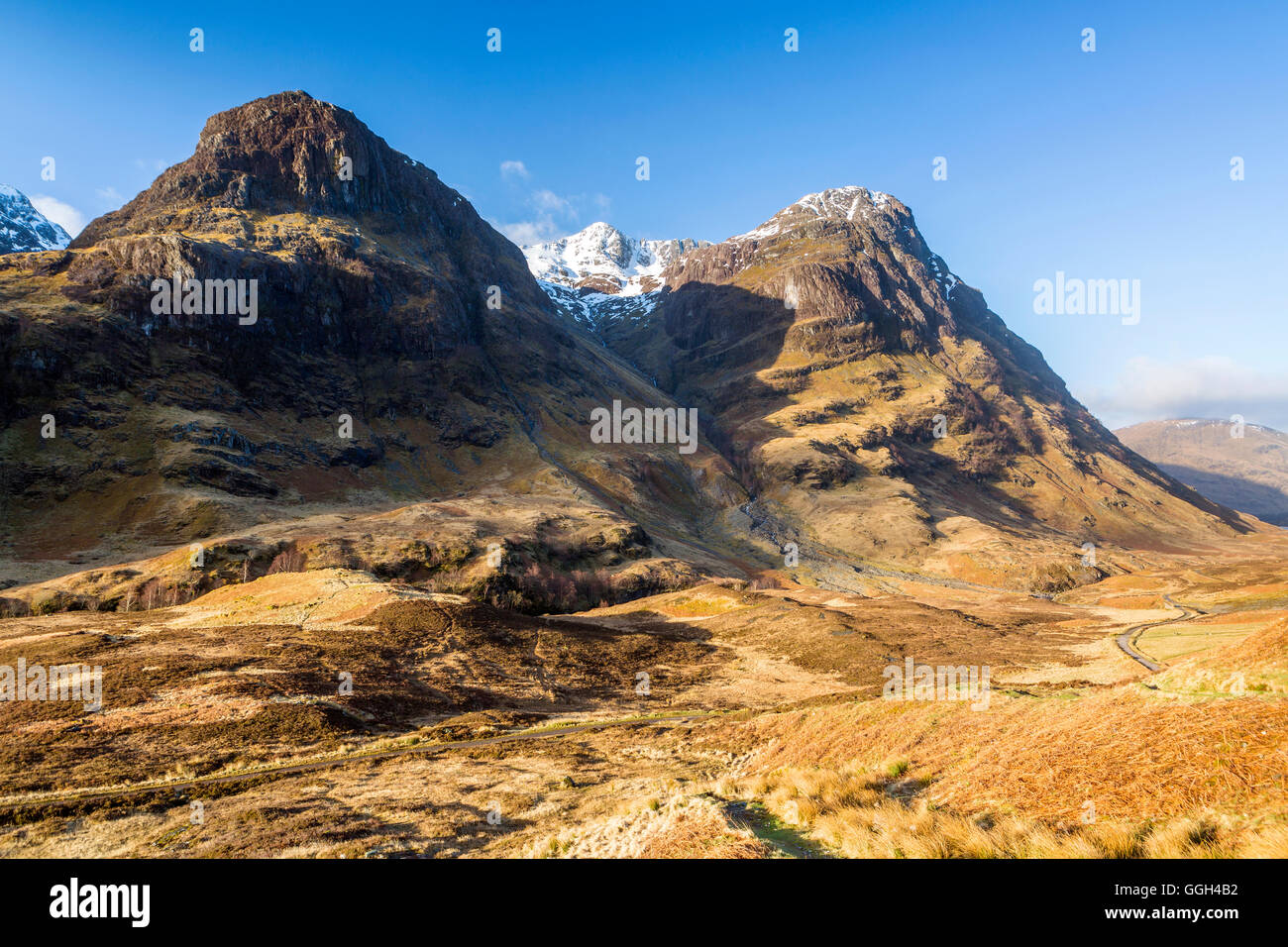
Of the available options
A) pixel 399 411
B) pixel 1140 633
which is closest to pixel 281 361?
pixel 399 411

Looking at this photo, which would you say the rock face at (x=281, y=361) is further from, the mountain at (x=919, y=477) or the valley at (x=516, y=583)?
the mountain at (x=919, y=477)

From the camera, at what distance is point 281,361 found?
414ft

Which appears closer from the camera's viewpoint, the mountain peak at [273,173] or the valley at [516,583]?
the valley at [516,583]

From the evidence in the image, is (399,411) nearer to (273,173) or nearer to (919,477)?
(273,173)

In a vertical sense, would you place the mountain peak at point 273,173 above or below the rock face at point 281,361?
above

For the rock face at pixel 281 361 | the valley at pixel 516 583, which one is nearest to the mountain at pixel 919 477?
the valley at pixel 516 583

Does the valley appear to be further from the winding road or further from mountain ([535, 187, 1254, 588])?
mountain ([535, 187, 1254, 588])

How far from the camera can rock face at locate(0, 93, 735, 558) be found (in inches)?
3455

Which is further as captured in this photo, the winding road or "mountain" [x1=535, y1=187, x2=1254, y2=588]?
"mountain" [x1=535, y1=187, x2=1254, y2=588]

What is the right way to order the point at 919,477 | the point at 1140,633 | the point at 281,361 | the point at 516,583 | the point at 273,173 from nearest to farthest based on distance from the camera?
the point at 1140,633 → the point at 516,583 → the point at 281,361 → the point at 273,173 → the point at 919,477

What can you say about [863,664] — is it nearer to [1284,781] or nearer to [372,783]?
[372,783]

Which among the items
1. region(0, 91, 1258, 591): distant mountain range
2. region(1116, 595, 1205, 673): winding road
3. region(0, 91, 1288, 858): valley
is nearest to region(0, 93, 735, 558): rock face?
region(0, 91, 1258, 591): distant mountain range

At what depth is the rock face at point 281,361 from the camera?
3455 inches
